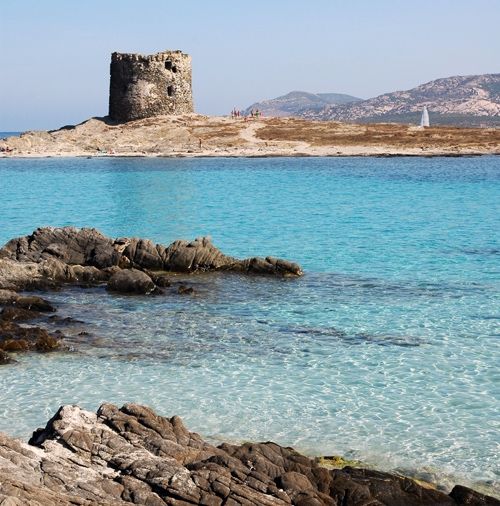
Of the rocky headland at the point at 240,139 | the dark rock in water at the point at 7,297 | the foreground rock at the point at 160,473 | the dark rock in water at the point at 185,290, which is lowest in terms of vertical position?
the dark rock in water at the point at 185,290

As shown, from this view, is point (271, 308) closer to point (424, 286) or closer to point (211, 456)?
point (424, 286)

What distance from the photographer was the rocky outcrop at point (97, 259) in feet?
81.7

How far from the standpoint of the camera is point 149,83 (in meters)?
83.2

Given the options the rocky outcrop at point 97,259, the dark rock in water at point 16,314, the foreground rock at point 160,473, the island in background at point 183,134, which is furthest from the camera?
the island in background at point 183,134

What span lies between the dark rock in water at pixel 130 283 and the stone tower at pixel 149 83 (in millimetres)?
62060

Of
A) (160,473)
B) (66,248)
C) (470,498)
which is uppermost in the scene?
(66,248)

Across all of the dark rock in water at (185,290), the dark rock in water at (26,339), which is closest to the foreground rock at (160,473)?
the dark rock in water at (26,339)

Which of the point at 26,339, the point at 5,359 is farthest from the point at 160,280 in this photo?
the point at 5,359

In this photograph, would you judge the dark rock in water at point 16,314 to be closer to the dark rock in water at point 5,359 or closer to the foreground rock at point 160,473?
the dark rock in water at point 5,359

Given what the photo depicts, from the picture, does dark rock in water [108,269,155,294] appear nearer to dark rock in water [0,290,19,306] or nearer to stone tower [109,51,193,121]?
dark rock in water [0,290,19,306]

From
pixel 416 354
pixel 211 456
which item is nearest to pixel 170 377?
pixel 416 354

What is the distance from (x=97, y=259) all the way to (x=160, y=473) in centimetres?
1792

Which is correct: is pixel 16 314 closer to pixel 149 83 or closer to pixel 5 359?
pixel 5 359

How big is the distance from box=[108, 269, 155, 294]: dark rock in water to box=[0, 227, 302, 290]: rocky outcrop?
146 cm
